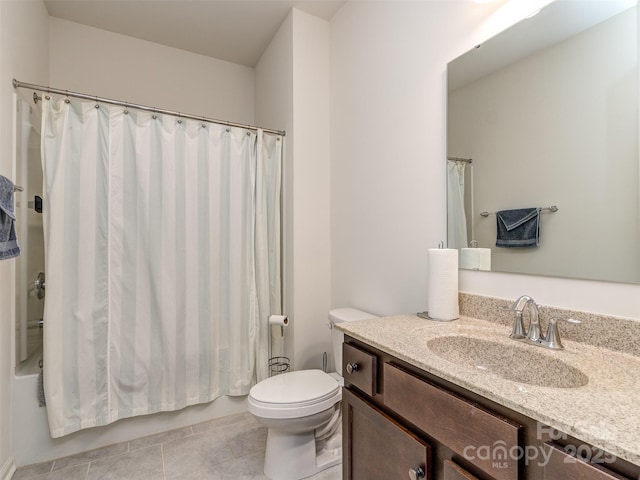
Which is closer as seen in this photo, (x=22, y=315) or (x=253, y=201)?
(x=22, y=315)

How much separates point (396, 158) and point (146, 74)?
7.61ft

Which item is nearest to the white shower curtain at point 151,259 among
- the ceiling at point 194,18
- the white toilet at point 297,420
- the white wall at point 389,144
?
the white wall at point 389,144

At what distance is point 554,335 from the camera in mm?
983

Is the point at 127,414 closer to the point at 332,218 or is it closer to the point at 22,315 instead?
the point at 22,315

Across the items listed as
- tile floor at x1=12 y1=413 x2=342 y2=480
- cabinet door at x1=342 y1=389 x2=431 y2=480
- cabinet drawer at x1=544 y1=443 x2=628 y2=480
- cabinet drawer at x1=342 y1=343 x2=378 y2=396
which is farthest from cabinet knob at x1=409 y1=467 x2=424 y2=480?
tile floor at x1=12 y1=413 x2=342 y2=480

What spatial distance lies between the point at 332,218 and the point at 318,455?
4.78 ft

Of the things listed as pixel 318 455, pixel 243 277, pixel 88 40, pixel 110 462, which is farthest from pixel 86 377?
pixel 88 40

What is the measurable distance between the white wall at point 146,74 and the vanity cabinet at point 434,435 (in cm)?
262

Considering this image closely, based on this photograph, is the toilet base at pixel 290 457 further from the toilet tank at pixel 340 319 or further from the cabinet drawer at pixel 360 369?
the cabinet drawer at pixel 360 369

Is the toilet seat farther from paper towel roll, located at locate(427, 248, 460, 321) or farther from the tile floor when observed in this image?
paper towel roll, located at locate(427, 248, 460, 321)

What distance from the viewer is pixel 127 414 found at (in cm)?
188

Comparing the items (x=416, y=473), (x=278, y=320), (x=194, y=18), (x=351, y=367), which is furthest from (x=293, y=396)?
(x=194, y=18)

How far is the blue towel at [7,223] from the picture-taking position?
1.34 meters

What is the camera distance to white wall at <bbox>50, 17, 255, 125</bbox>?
243cm
